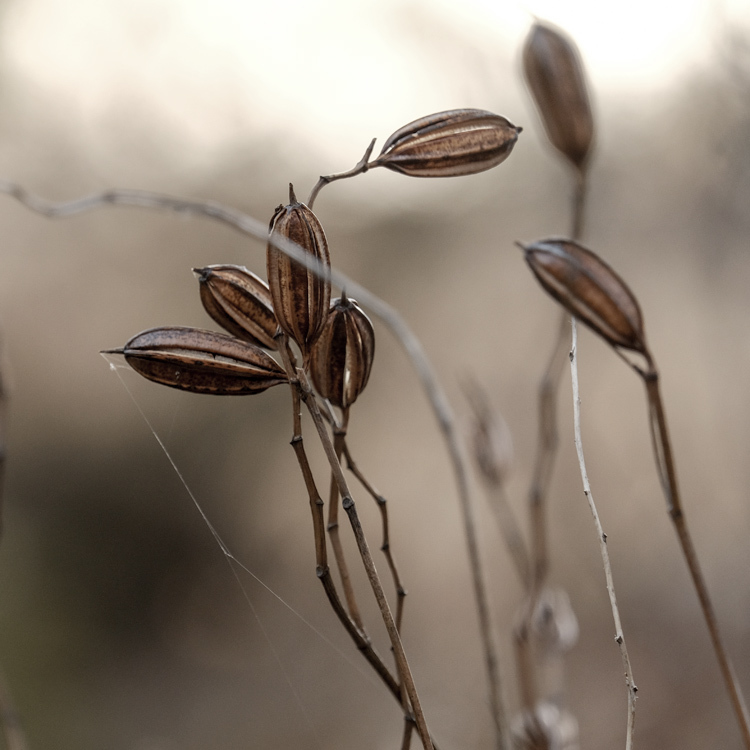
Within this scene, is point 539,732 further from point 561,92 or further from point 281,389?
point 281,389

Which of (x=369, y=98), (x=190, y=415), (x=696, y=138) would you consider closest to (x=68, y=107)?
(x=190, y=415)

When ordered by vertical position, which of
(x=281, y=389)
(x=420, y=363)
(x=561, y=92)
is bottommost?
(x=281, y=389)

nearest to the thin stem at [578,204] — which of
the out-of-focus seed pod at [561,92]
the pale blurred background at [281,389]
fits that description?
the out-of-focus seed pod at [561,92]

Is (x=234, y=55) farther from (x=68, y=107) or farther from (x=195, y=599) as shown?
(x=195, y=599)

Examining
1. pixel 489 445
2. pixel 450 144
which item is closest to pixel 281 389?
pixel 489 445

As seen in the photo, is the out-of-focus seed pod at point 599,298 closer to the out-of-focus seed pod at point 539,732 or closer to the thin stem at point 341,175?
the thin stem at point 341,175

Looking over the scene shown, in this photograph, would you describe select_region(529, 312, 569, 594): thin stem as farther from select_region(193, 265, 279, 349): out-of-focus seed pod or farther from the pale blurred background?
the pale blurred background

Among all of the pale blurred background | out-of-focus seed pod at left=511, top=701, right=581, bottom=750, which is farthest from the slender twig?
the pale blurred background
